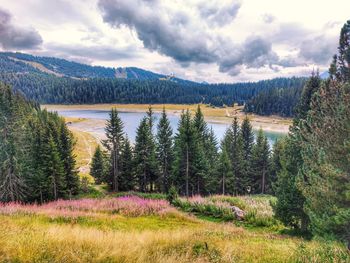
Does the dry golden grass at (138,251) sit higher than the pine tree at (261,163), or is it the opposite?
the dry golden grass at (138,251)

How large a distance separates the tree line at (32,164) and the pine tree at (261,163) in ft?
94.0

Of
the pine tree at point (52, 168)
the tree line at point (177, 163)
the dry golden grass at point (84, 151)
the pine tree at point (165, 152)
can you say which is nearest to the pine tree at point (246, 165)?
the tree line at point (177, 163)

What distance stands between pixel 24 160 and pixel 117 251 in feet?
108

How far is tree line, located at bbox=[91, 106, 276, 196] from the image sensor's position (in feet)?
124

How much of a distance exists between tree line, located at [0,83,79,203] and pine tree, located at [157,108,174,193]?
12480mm

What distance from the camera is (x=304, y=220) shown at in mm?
16859

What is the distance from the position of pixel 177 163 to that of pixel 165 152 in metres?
3.98

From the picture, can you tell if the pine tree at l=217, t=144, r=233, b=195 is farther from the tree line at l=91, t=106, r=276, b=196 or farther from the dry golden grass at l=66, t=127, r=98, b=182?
the dry golden grass at l=66, t=127, r=98, b=182

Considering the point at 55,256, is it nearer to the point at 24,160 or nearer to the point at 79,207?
the point at 79,207

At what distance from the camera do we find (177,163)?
38.0 m

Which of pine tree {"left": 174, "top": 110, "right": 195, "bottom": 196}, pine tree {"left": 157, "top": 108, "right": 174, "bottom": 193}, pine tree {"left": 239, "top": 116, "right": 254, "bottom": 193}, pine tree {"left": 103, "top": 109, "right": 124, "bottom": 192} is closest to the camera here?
pine tree {"left": 174, "top": 110, "right": 195, "bottom": 196}

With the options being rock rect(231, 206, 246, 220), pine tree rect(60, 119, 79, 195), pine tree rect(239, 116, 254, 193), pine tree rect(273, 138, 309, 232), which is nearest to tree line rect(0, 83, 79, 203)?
pine tree rect(60, 119, 79, 195)

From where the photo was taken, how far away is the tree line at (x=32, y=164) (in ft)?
99.6

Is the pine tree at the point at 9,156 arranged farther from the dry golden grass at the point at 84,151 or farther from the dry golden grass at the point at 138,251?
the dry golden grass at the point at 138,251
